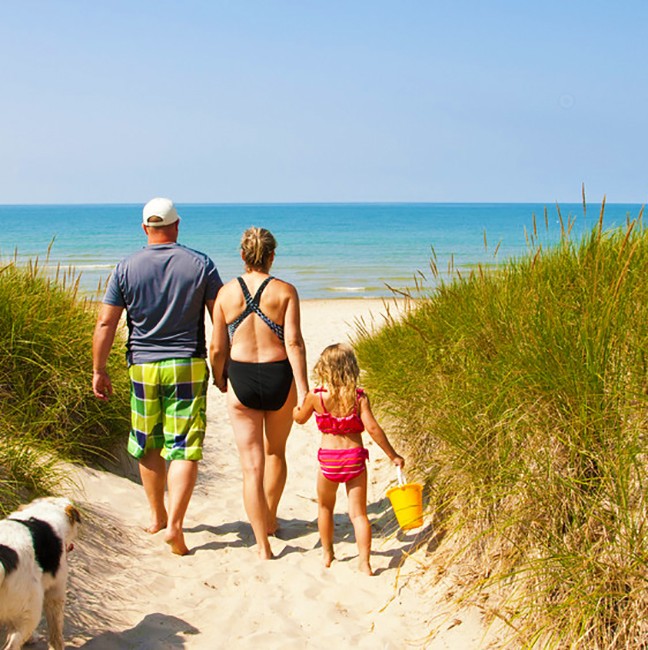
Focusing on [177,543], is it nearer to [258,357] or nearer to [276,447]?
[276,447]

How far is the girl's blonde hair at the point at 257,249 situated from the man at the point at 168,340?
0.29m

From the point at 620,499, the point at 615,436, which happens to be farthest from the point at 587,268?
the point at 620,499

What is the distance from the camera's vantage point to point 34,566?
10.2 ft

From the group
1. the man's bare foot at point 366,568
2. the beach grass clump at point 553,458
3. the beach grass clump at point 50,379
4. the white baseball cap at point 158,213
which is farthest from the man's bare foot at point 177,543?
the white baseball cap at point 158,213

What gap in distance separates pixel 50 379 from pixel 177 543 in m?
1.69

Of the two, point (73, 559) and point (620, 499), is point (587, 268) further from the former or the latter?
point (73, 559)

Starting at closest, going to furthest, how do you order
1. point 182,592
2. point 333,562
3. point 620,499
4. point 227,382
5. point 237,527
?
1. point 620,499
2. point 182,592
3. point 333,562
4. point 227,382
5. point 237,527

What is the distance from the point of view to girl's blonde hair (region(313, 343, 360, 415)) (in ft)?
14.5

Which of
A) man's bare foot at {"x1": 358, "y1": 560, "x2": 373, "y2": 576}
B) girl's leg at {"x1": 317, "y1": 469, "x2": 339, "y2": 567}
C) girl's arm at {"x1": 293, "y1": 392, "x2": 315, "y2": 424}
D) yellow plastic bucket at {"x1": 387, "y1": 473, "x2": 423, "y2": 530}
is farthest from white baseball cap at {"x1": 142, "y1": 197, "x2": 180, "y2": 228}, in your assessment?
man's bare foot at {"x1": 358, "y1": 560, "x2": 373, "y2": 576}

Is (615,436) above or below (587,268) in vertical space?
below

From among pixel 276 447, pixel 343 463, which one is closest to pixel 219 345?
pixel 276 447

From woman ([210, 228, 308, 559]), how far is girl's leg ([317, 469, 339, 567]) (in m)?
0.40

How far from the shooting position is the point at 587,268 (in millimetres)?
4945

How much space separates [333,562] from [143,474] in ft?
4.50
